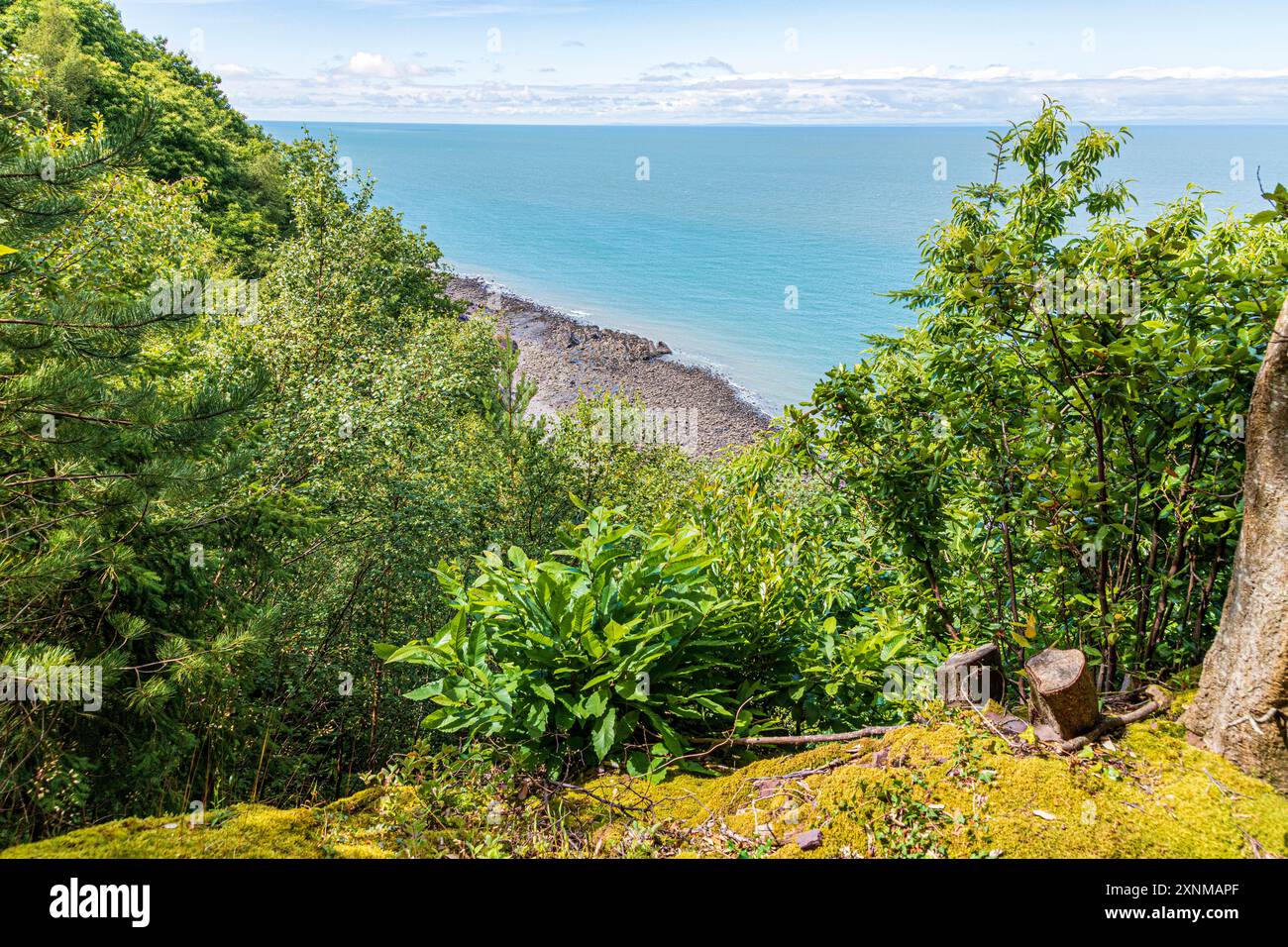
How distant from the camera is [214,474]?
19.1 ft

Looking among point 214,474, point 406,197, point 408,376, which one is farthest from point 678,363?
point 406,197

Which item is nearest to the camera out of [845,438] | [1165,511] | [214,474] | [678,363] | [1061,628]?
[1165,511]

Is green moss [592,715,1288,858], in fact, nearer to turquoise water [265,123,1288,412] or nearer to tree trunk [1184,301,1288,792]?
tree trunk [1184,301,1288,792]

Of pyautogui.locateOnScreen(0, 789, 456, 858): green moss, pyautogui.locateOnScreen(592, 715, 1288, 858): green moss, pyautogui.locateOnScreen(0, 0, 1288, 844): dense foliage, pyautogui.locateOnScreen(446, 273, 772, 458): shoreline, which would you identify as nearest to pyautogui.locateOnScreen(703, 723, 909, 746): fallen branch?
pyautogui.locateOnScreen(0, 0, 1288, 844): dense foliage

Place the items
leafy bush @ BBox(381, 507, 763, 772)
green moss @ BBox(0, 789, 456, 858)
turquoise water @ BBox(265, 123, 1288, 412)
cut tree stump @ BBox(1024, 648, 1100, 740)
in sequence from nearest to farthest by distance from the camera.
Result: green moss @ BBox(0, 789, 456, 858), cut tree stump @ BBox(1024, 648, 1100, 740), leafy bush @ BBox(381, 507, 763, 772), turquoise water @ BBox(265, 123, 1288, 412)

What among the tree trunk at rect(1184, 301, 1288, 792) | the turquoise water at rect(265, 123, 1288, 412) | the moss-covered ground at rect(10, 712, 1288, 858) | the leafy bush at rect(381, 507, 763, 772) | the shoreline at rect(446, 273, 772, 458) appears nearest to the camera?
the moss-covered ground at rect(10, 712, 1288, 858)

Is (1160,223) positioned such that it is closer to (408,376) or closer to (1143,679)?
(1143,679)

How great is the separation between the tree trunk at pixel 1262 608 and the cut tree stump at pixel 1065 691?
0.49 m

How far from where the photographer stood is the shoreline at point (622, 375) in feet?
134

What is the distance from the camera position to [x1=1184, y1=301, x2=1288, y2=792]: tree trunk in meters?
3.05

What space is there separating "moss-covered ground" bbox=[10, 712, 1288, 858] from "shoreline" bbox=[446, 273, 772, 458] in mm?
33107

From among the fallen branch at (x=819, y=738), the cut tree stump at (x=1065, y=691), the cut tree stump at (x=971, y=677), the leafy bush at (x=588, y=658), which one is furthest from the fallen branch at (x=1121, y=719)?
the leafy bush at (x=588, y=658)

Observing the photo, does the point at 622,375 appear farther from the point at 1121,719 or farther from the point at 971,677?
the point at 1121,719

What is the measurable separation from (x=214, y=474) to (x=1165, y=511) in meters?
6.23
